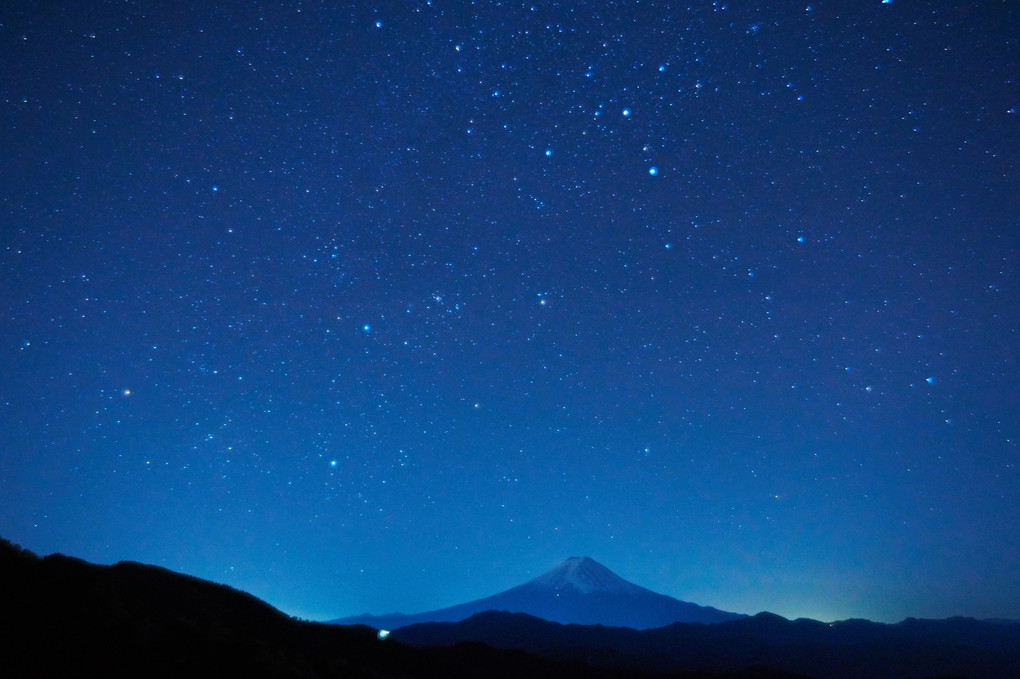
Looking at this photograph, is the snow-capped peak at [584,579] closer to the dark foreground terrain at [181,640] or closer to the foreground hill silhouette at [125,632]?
the dark foreground terrain at [181,640]

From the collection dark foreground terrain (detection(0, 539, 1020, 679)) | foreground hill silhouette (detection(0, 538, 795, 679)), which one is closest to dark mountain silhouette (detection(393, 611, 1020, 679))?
dark foreground terrain (detection(0, 539, 1020, 679))

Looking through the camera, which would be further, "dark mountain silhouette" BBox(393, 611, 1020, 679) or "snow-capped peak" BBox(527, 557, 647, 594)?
"snow-capped peak" BBox(527, 557, 647, 594)

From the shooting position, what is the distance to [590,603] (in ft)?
503

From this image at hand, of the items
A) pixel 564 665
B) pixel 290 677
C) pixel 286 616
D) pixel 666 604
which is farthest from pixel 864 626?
pixel 290 677

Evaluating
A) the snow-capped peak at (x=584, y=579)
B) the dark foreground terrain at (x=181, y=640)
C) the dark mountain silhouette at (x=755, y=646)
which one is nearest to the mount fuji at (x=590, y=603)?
the snow-capped peak at (x=584, y=579)

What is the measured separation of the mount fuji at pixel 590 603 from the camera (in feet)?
481

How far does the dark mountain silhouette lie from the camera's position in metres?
55.1

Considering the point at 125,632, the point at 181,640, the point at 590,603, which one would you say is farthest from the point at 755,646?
the point at 590,603

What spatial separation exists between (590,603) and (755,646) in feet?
308

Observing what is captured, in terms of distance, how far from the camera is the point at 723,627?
3066 inches

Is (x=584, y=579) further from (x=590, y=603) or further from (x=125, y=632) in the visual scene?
(x=125, y=632)

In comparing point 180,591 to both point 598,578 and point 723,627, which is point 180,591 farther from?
point 598,578

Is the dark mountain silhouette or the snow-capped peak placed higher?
the snow-capped peak

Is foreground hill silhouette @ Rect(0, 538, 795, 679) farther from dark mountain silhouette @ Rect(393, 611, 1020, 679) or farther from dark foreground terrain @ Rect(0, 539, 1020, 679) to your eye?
dark mountain silhouette @ Rect(393, 611, 1020, 679)
